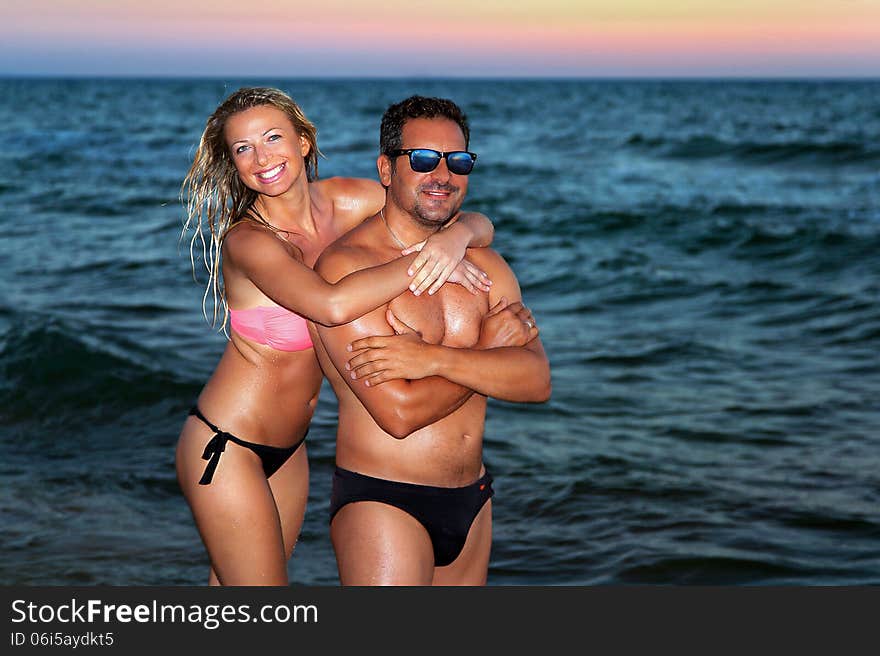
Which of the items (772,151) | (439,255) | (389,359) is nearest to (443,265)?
(439,255)

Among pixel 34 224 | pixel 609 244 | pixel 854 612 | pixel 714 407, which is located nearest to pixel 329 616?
pixel 854 612

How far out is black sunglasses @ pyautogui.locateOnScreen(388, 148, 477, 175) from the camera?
3818mm

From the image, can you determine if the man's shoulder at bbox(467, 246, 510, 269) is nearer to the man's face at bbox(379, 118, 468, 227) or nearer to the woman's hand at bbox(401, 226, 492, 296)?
the woman's hand at bbox(401, 226, 492, 296)

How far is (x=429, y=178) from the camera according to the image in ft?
12.7

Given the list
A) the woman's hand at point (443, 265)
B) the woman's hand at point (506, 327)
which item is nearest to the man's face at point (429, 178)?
the woman's hand at point (443, 265)

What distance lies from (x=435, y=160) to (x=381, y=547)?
141cm

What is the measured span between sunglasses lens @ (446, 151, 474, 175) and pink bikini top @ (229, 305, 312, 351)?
2.80ft

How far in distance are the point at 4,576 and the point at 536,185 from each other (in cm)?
2198

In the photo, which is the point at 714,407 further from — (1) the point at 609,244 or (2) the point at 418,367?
(1) the point at 609,244

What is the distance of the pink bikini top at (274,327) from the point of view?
162 inches

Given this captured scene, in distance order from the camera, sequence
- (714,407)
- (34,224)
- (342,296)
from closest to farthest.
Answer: (342,296) → (714,407) → (34,224)

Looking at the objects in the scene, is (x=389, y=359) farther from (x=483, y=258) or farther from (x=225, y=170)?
(x=225, y=170)

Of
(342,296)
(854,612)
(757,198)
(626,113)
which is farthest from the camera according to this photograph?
(626,113)

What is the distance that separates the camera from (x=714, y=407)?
930cm
